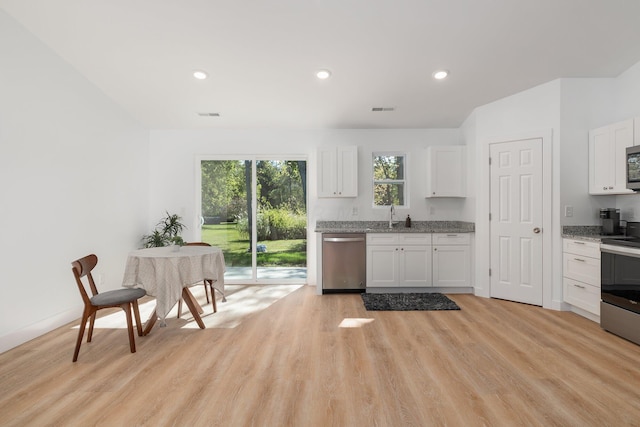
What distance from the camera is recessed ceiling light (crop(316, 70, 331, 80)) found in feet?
12.2

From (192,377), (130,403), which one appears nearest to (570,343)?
(192,377)

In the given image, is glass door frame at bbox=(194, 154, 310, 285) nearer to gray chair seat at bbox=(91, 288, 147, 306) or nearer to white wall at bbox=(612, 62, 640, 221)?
gray chair seat at bbox=(91, 288, 147, 306)

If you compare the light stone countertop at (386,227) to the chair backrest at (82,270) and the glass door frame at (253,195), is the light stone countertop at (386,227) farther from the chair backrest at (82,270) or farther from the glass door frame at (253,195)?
the chair backrest at (82,270)

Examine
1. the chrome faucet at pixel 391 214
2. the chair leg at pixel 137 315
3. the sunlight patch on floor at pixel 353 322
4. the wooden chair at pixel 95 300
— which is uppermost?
the chrome faucet at pixel 391 214

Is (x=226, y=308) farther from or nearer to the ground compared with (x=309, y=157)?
nearer to the ground

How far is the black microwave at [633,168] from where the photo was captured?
3.12 metres

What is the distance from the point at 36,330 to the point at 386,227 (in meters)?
4.34

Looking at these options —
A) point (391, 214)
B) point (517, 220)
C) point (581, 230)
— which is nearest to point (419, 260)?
point (391, 214)

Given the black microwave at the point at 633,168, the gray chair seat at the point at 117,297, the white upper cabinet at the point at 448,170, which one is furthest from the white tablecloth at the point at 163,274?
the black microwave at the point at 633,168

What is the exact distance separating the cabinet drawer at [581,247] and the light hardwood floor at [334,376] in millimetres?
729

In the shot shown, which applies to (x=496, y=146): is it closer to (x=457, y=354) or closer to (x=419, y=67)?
(x=419, y=67)

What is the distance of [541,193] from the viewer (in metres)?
3.92

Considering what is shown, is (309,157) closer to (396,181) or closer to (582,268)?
(396,181)

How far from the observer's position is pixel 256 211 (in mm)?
5262
